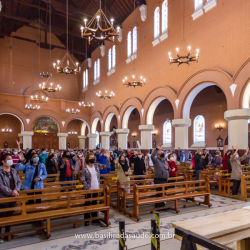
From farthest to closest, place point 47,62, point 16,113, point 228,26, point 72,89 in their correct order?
point 72,89 < point 47,62 < point 16,113 < point 228,26

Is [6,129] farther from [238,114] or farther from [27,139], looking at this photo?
[238,114]

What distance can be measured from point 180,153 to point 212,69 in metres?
4.26

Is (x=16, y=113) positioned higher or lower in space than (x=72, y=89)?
lower

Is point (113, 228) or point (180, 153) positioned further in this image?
point (180, 153)

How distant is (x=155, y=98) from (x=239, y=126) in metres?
5.47

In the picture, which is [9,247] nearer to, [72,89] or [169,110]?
[169,110]

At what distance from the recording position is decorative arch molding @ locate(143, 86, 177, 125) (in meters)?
12.1

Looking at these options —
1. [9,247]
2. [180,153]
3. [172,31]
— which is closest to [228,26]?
[172,31]

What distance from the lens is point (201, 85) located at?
410 inches

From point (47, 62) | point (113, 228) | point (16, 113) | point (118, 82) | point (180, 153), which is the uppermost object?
point (47, 62)

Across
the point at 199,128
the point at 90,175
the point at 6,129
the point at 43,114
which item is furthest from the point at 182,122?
the point at 6,129

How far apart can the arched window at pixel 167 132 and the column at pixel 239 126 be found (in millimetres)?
8602

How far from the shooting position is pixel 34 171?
498cm

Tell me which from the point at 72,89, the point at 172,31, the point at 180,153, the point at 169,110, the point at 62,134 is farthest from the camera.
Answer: the point at 72,89
